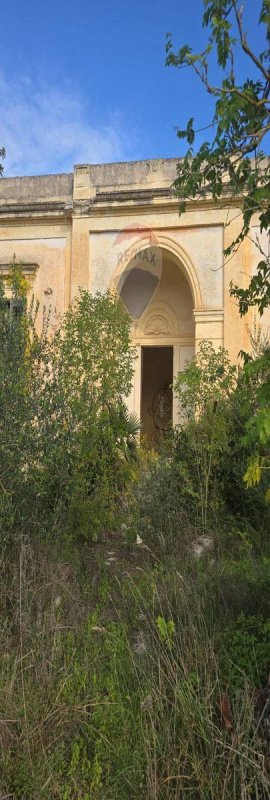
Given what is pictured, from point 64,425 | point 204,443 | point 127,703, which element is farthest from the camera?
point 204,443

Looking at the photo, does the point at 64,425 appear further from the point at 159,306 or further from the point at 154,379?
the point at 154,379

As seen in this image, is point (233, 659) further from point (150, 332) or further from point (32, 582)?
point (150, 332)

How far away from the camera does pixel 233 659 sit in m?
3.26

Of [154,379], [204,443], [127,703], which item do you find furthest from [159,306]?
[127,703]

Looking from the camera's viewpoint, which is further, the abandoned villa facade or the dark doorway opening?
the dark doorway opening

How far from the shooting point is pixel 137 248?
14.2 metres

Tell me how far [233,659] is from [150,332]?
503 inches

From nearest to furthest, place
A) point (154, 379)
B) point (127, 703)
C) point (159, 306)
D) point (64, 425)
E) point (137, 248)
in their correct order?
point (127, 703) < point (64, 425) < point (137, 248) < point (159, 306) < point (154, 379)

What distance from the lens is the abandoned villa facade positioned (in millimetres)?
13555

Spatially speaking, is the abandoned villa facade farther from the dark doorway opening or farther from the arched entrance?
the dark doorway opening

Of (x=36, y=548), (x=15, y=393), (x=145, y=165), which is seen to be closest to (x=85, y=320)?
(x=15, y=393)

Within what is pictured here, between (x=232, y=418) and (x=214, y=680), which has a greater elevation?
(x=232, y=418)

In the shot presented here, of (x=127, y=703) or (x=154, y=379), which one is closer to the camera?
(x=127, y=703)

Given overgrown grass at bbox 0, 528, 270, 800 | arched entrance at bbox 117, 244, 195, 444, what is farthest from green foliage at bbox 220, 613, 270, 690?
arched entrance at bbox 117, 244, 195, 444
